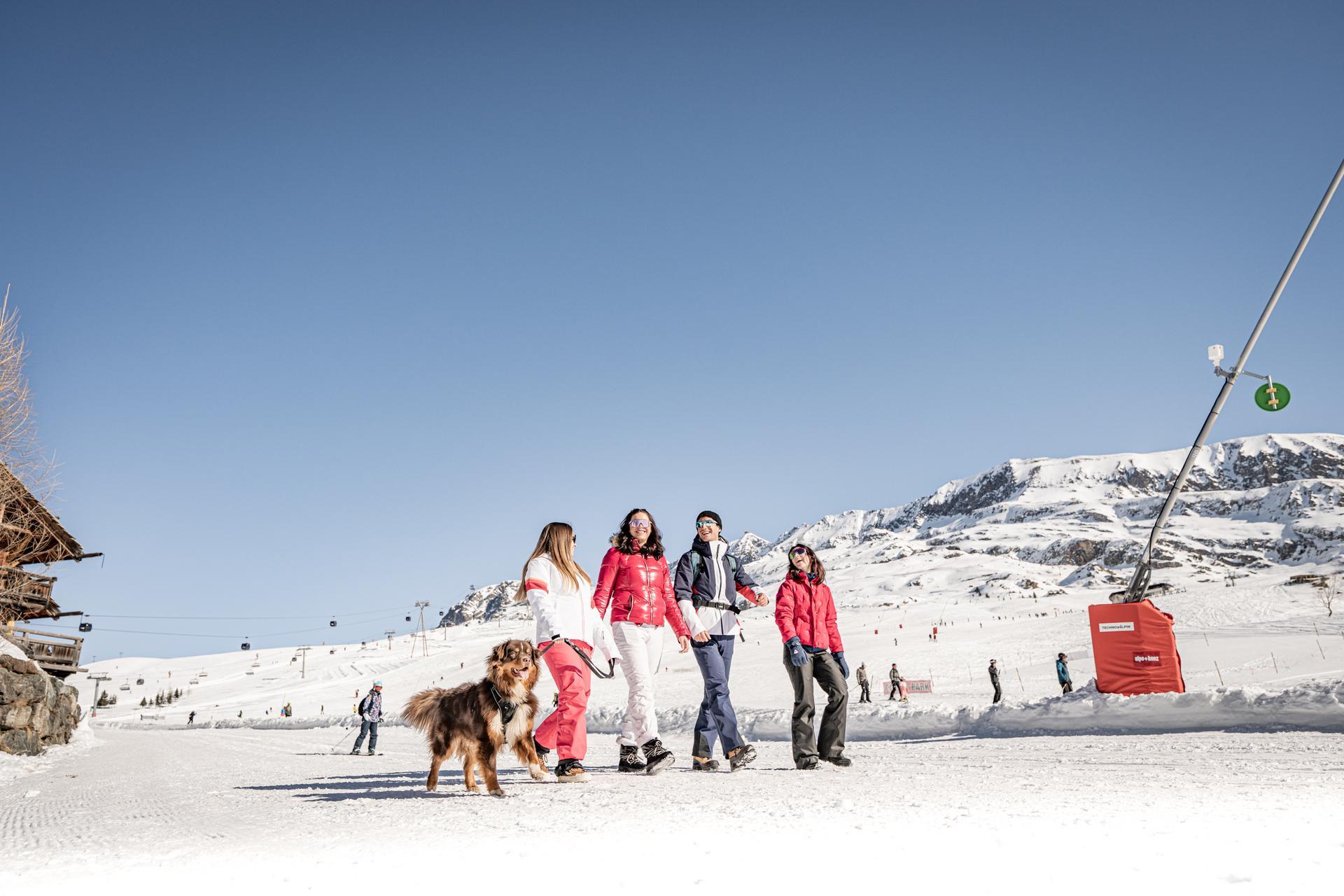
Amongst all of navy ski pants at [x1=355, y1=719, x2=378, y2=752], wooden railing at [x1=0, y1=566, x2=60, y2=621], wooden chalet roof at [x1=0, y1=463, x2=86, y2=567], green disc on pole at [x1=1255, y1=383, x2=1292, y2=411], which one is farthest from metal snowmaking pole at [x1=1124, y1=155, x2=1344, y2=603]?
wooden railing at [x1=0, y1=566, x2=60, y2=621]

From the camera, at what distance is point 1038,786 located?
16.3ft

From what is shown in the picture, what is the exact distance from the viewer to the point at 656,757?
6582 millimetres

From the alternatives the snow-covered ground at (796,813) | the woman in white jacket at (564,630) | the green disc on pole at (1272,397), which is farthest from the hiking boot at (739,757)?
the green disc on pole at (1272,397)

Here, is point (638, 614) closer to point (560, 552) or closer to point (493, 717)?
point (560, 552)

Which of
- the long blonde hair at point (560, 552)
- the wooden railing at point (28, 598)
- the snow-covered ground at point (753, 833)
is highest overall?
the wooden railing at point (28, 598)

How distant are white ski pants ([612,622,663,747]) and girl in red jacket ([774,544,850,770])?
1279mm

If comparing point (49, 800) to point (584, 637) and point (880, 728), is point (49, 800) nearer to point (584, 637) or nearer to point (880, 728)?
point (584, 637)

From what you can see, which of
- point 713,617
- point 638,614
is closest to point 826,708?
point 713,617

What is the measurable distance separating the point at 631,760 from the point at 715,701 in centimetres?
93

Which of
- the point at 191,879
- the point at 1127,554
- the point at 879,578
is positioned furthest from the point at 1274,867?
the point at 1127,554

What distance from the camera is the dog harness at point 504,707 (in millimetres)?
5422

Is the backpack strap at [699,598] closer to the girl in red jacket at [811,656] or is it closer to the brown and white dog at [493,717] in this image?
the girl in red jacket at [811,656]

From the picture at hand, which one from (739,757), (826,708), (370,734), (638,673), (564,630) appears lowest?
(370,734)

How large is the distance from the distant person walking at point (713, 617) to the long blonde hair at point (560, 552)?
3.56 feet
